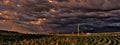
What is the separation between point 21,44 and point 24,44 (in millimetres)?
727

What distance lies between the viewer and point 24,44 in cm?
4478

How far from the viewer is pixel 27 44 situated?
43.4 m

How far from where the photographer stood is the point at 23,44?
4494 cm

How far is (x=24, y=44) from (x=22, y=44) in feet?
1.36

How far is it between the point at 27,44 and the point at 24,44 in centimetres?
158

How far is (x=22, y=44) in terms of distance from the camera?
44.9 m

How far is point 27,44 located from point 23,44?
1.83m

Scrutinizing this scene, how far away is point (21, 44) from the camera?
1777 inches

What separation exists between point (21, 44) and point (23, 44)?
1.51 ft

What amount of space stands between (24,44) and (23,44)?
27cm
